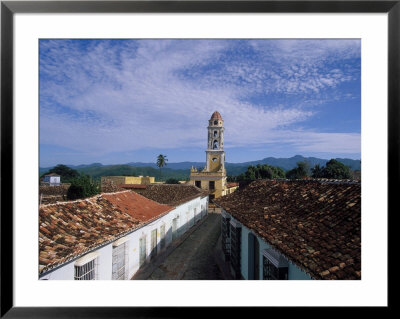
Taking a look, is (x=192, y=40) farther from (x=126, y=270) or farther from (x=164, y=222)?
(x=164, y=222)

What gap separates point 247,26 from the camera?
7.70 feet

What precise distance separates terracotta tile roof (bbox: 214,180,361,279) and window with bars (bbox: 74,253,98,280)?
2.68 m

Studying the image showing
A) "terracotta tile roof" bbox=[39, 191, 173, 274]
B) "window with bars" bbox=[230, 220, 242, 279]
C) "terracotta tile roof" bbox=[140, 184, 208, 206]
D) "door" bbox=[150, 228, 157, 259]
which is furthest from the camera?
"terracotta tile roof" bbox=[140, 184, 208, 206]

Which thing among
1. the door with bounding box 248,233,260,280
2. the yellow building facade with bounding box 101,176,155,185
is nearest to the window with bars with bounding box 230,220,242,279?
the door with bounding box 248,233,260,280

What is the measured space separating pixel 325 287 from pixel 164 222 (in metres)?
6.56

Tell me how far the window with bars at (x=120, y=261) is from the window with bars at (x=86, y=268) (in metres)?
0.66

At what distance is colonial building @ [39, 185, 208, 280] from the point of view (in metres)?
3.05

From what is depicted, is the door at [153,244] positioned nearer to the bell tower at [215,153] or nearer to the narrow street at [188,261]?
the narrow street at [188,261]

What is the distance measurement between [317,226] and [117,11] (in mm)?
3506

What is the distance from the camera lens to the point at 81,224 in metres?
4.18

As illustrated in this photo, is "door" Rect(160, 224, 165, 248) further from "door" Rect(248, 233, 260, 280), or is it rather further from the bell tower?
the bell tower

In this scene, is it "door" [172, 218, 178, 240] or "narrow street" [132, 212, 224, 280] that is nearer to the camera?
"narrow street" [132, 212, 224, 280]

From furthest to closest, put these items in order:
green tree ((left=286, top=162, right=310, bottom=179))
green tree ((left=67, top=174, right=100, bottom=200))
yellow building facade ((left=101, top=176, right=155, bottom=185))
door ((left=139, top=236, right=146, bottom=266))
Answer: yellow building facade ((left=101, top=176, right=155, bottom=185))
green tree ((left=67, top=174, right=100, bottom=200))
door ((left=139, top=236, right=146, bottom=266))
green tree ((left=286, top=162, right=310, bottom=179))

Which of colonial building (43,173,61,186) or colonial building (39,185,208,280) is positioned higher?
colonial building (43,173,61,186)
